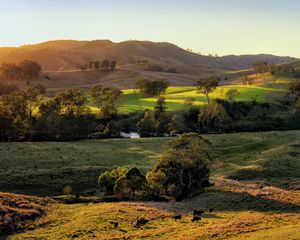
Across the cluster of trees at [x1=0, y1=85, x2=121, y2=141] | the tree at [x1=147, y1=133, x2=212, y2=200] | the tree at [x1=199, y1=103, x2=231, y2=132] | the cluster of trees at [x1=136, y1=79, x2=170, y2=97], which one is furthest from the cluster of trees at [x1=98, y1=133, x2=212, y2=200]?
the cluster of trees at [x1=136, y1=79, x2=170, y2=97]

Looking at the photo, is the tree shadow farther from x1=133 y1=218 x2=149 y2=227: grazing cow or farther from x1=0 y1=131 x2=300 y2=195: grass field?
x1=0 y1=131 x2=300 y2=195: grass field

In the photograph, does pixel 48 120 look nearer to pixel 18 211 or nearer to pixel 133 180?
pixel 133 180

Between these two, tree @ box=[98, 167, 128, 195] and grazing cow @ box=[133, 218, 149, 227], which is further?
tree @ box=[98, 167, 128, 195]

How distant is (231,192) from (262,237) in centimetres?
2123

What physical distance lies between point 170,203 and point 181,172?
733cm

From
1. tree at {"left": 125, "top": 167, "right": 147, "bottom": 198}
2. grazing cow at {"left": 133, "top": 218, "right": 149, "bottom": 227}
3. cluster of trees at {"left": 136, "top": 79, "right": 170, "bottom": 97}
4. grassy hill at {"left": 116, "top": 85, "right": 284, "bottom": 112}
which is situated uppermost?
cluster of trees at {"left": 136, "top": 79, "right": 170, "bottom": 97}

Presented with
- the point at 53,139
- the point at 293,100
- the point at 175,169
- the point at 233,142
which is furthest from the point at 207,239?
the point at 293,100

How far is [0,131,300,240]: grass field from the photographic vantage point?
41.7 metres

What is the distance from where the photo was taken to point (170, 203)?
2207 inches

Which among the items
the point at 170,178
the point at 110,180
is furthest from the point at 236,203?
the point at 110,180

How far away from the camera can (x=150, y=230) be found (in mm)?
42438

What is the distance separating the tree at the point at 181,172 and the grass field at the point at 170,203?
9.54 ft

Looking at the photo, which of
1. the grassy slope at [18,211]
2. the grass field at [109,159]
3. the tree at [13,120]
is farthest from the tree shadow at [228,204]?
the tree at [13,120]

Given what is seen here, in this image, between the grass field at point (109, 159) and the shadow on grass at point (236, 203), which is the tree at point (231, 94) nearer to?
the grass field at point (109, 159)
